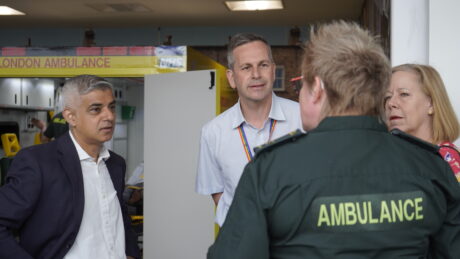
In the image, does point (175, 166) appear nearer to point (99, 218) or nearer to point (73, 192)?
point (99, 218)

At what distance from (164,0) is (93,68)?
11.1 ft

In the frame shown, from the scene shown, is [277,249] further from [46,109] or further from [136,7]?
[46,109]

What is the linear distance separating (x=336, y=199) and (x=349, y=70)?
31 cm

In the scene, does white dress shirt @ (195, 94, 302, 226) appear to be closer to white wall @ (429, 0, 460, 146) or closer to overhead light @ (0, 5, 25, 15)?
white wall @ (429, 0, 460, 146)

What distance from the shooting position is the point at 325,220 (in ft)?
3.57

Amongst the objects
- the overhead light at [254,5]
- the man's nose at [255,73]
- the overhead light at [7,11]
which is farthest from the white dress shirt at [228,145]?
the overhead light at [7,11]

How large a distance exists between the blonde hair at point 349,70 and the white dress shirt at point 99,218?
49.1 inches

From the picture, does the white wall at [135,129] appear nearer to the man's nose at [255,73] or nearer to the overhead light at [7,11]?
the overhead light at [7,11]

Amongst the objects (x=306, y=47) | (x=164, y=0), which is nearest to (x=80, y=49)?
(x=164, y=0)

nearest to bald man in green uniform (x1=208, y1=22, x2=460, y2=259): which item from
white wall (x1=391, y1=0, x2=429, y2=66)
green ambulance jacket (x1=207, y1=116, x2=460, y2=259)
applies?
green ambulance jacket (x1=207, y1=116, x2=460, y2=259)

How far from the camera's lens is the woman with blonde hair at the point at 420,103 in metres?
1.87

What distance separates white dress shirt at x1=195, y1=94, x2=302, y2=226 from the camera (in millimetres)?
2324

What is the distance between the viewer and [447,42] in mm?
2498

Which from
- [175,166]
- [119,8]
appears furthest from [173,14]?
[175,166]
